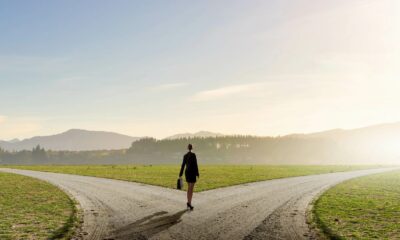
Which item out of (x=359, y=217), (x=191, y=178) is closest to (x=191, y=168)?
(x=191, y=178)

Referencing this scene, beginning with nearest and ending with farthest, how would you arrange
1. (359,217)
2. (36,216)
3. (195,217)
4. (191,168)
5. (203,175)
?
1. (195,217)
2. (36,216)
3. (359,217)
4. (191,168)
5. (203,175)

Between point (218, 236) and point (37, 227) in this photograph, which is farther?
point (37, 227)

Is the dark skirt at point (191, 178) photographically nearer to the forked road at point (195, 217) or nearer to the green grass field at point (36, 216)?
the forked road at point (195, 217)

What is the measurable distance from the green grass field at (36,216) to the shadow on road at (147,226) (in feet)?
6.50

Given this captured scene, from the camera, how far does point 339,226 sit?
1527 centimetres

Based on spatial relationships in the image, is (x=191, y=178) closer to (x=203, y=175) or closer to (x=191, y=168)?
(x=191, y=168)

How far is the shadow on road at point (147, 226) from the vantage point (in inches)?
511

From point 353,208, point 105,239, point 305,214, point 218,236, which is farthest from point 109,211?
point 353,208

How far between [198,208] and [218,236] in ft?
20.5

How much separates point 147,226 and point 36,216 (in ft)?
20.1

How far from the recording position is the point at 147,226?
47.4ft

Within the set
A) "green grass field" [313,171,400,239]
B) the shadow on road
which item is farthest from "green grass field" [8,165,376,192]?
the shadow on road

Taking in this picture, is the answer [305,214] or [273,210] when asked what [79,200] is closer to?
[273,210]

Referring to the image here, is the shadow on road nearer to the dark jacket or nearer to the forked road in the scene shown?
the forked road
